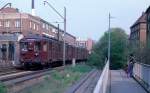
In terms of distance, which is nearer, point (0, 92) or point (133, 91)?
point (0, 92)

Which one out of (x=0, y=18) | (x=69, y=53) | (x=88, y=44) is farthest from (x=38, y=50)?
(x=88, y=44)

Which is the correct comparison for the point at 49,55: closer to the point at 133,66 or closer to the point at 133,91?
the point at 133,66

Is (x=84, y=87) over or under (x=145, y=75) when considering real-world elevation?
under

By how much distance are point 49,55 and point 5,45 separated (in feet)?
59.7

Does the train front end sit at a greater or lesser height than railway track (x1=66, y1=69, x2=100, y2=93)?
greater

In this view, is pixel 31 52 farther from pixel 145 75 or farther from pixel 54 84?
pixel 145 75

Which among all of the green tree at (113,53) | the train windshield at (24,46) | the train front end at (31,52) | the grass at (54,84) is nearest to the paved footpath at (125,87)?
the grass at (54,84)

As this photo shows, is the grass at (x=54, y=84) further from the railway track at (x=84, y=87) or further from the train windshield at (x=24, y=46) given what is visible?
the train windshield at (x=24, y=46)

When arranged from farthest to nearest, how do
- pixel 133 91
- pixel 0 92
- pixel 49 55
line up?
pixel 49 55 → pixel 133 91 → pixel 0 92

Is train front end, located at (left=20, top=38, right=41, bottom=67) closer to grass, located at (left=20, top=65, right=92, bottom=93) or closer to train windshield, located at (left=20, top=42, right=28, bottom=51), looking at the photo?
train windshield, located at (left=20, top=42, right=28, bottom=51)

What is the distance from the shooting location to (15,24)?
10306cm

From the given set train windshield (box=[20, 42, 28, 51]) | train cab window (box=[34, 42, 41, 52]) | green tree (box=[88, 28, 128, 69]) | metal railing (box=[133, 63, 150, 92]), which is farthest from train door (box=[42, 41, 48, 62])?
green tree (box=[88, 28, 128, 69])

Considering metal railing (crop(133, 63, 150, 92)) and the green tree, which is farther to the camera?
the green tree

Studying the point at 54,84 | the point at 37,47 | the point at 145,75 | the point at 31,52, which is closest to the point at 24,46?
the point at 31,52
